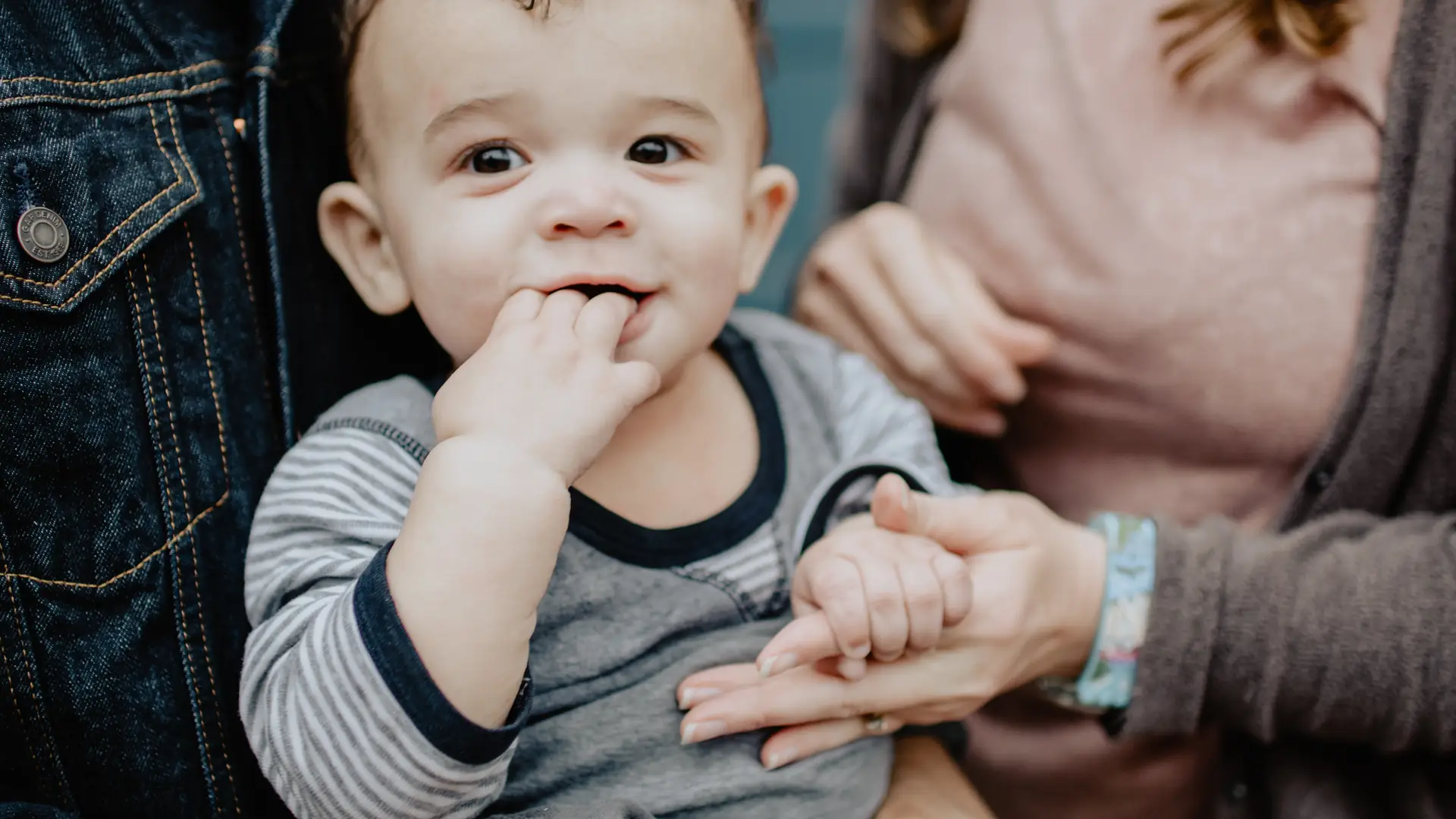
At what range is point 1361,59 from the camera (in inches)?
37.4

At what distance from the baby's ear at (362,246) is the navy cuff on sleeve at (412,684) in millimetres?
289

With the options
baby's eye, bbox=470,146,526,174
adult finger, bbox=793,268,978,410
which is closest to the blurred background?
adult finger, bbox=793,268,978,410

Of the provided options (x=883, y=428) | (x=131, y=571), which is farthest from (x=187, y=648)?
(x=883, y=428)

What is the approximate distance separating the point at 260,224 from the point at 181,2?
6.7 inches

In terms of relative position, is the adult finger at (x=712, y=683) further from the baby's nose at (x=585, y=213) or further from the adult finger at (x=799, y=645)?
the baby's nose at (x=585, y=213)

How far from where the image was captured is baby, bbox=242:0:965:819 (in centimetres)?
67

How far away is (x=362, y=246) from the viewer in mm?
887

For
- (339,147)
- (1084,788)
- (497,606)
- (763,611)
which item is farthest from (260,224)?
(1084,788)

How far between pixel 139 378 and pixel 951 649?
0.63 meters

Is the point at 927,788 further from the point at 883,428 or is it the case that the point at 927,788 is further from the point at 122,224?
the point at 122,224

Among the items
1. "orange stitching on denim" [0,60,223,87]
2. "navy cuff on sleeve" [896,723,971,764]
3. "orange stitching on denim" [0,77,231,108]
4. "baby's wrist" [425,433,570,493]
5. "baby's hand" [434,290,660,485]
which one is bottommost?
"navy cuff on sleeve" [896,723,971,764]

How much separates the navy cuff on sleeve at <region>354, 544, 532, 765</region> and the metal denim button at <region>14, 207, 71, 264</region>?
0.29 metres

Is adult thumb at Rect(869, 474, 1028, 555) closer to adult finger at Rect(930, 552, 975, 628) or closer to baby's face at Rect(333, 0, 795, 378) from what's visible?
adult finger at Rect(930, 552, 975, 628)

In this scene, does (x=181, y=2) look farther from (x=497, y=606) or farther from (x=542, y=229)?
(x=497, y=606)
